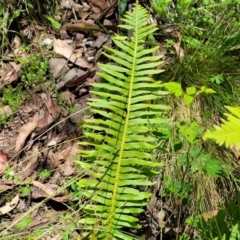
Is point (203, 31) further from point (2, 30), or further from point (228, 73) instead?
point (2, 30)

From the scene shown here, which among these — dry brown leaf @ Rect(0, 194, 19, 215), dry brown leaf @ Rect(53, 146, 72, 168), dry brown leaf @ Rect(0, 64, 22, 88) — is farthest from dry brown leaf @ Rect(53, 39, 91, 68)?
dry brown leaf @ Rect(0, 194, 19, 215)

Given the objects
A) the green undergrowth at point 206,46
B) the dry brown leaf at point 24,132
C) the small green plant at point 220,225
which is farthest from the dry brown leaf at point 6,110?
the small green plant at point 220,225

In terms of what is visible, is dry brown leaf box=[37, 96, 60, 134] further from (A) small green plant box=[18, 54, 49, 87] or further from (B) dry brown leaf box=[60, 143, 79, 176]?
(B) dry brown leaf box=[60, 143, 79, 176]

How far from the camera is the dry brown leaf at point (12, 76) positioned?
3.13m

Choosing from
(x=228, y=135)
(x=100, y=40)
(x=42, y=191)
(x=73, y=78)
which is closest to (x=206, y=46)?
(x=100, y=40)

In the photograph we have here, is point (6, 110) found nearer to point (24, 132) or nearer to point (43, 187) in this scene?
point (24, 132)

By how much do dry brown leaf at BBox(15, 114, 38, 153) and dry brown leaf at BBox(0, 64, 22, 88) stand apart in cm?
31

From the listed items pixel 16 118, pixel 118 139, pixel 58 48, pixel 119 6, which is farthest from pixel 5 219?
pixel 119 6

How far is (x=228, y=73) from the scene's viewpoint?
304cm

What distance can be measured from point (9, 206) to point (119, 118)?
0.98 meters

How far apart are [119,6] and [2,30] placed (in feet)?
2.56

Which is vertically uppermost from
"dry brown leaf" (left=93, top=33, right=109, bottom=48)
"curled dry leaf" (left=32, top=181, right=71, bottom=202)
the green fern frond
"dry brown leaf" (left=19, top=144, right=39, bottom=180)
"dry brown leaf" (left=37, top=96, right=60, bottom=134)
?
the green fern frond

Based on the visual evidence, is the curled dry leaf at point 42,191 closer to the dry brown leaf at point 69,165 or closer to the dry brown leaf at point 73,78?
the dry brown leaf at point 69,165

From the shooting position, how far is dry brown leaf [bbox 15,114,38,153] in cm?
289
